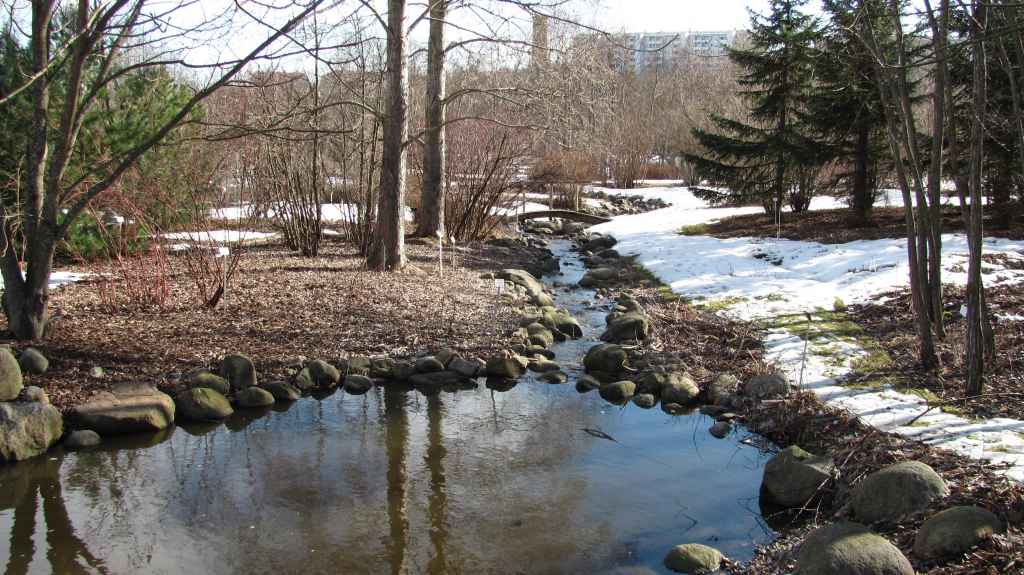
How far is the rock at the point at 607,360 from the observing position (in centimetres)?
780

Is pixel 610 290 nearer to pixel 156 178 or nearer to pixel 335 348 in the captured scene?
pixel 335 348

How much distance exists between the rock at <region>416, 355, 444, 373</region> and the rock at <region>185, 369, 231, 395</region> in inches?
69.2

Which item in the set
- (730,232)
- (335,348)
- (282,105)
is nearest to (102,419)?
(335,348)

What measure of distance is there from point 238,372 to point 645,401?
3.64m

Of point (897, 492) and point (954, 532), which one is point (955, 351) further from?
point (954, 532)

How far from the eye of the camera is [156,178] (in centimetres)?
960

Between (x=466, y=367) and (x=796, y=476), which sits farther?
(x=466, y=367)

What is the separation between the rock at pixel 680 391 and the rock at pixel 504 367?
4.83ft

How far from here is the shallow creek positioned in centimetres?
423

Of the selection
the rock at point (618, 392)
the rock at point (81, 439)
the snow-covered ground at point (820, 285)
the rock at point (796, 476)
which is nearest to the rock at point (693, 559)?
the rock at point (796, 476)

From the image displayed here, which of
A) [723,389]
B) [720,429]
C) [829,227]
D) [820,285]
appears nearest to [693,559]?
[720,429]

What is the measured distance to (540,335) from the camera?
28.3 ft

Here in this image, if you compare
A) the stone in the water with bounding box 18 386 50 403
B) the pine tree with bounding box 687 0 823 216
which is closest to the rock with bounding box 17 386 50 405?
the stone in the water with bounding box 18 386 50 403

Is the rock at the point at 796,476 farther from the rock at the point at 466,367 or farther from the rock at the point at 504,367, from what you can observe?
the rock at the point at 466,367
